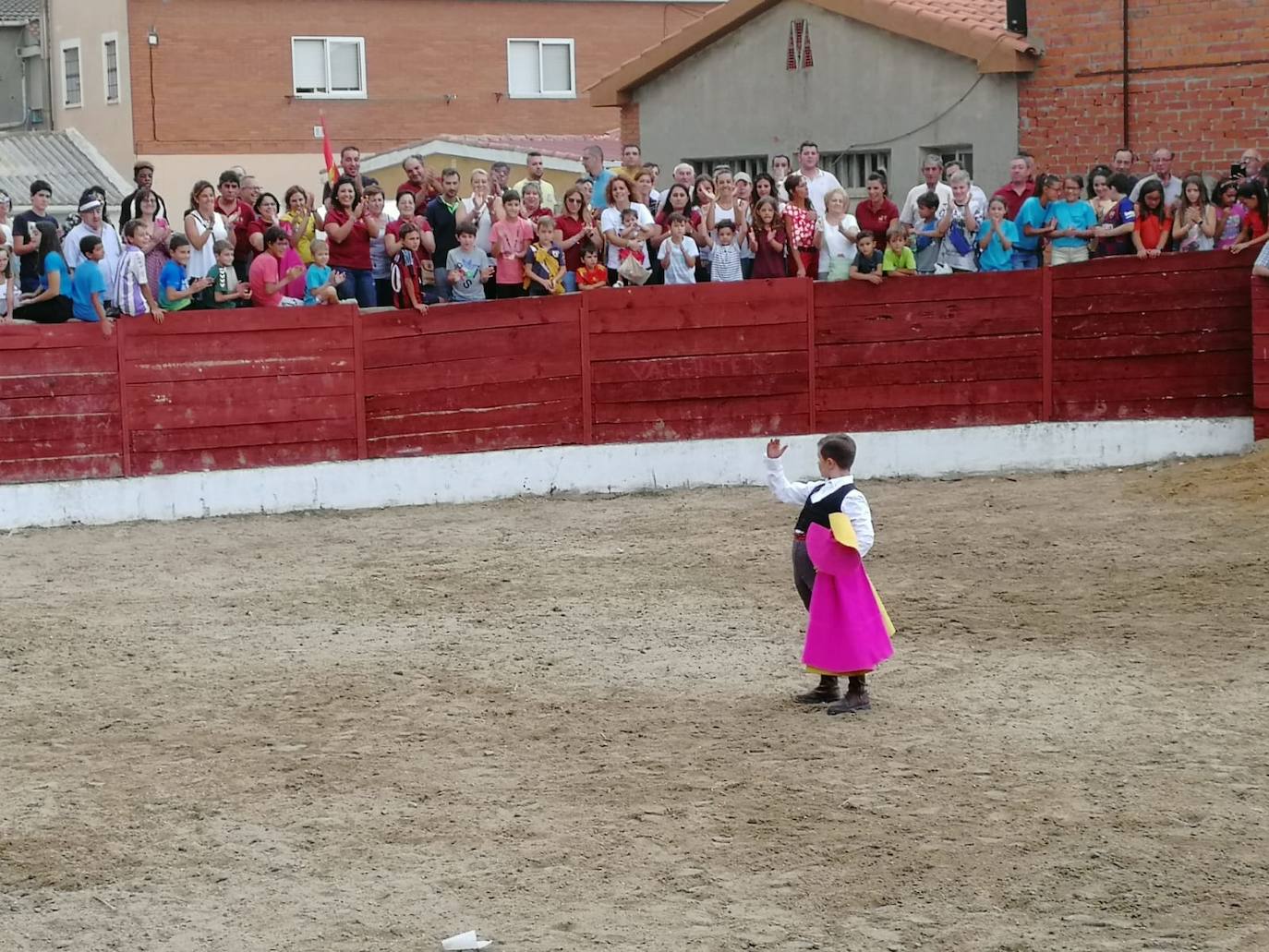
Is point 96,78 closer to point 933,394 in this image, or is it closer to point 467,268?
point 467,268

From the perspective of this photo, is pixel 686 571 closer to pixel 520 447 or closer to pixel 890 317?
pixel 520 447

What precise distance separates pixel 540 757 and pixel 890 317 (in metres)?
8.13

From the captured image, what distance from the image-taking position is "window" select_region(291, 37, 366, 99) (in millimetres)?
35250

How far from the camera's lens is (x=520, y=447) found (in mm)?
14266

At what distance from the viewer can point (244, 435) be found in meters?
13.6

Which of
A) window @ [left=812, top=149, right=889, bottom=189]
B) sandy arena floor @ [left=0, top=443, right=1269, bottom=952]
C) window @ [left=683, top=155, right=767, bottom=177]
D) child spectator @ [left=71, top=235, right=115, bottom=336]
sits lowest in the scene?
sandy arena floor @ [left=0, top=443, right=1269, bottom=952]

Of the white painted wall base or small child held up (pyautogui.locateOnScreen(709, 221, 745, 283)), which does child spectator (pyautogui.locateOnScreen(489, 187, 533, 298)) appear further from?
small child held up (pyautogui.locateOnScreen(709, 221, 745, 283))

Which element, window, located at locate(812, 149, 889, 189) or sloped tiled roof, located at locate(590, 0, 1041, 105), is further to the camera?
window, located at locate(812, 149, 889, 189)

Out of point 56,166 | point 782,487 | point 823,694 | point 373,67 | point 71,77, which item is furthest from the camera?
point 71,77

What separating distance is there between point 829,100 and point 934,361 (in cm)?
596

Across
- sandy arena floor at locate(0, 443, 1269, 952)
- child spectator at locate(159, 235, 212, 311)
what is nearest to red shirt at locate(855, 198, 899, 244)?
sandy arena floor at locate(0, 443, 1269, 952)

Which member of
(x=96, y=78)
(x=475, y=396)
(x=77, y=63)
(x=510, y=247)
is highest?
(x=77, y=63)

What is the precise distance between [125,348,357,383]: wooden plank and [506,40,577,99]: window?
2375cm

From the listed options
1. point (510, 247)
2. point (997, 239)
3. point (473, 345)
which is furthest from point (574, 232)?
point (997, 239)
